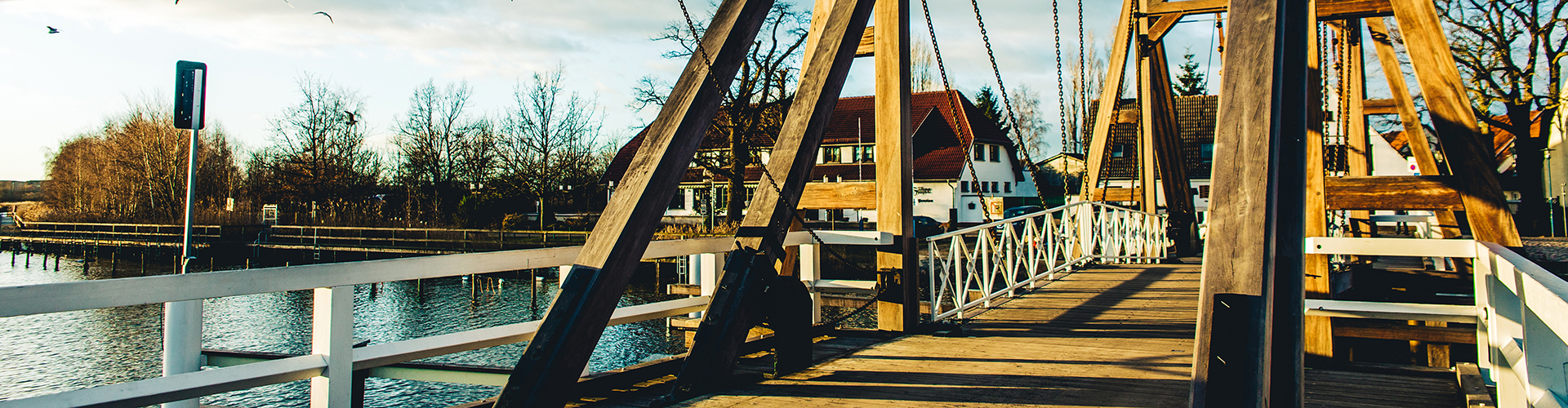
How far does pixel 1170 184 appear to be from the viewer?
1362cm

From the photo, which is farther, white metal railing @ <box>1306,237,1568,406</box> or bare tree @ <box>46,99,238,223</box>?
bare tree @ <box>46,99,238,223</box>

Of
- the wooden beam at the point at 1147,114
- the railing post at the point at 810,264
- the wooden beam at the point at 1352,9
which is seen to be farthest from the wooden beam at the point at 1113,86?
the railing post at the point at 810,264

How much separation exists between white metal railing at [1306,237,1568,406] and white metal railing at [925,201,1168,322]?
→ 2.54m

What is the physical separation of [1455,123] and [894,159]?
4202 mm

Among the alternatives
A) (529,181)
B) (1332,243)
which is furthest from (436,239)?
(1332,243)

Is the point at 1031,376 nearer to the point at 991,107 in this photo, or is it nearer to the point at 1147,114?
the point at 1147,114

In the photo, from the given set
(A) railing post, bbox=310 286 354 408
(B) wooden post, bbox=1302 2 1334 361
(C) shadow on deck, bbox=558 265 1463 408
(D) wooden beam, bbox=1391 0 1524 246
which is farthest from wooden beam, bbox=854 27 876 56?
(D) wooden beam, bbox=1391 0 1524 246

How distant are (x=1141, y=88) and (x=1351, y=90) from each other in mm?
2956

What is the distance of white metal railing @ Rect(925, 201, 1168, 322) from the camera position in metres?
6.89

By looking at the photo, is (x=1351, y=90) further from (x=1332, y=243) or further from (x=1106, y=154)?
(x=1332, y=243)

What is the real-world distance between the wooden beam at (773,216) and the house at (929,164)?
32.3 m

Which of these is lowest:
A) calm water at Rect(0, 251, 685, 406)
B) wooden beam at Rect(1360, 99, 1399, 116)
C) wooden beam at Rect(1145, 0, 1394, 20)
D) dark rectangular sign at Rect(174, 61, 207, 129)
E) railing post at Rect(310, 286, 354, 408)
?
calm water at Rect(0, 251, 685, 406)

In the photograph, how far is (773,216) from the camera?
4.23 metres

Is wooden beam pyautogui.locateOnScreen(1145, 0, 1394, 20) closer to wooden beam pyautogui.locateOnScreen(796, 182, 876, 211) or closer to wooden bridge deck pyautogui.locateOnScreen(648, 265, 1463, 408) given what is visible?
wooden bridge deck pyautogui.locateOnScreen(648, 265, 1463, 408)
